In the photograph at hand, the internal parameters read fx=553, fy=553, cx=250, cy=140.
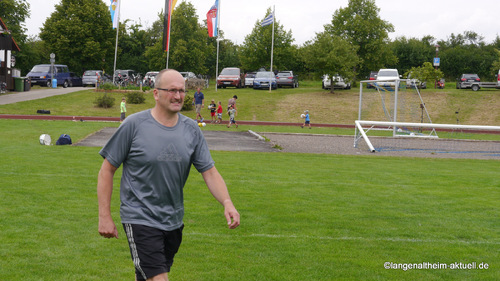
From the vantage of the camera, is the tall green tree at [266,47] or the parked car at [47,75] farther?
the tall green tree at [266,47]

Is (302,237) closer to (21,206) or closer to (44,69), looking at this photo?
(21,206)

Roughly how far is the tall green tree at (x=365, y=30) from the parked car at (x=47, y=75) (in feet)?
106

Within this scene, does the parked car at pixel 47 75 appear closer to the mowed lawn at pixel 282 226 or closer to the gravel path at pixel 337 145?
the gravel path at pixel 337 145

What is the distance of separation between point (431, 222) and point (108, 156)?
19.5ft

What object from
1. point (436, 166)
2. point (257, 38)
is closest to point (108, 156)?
point (436, 166)

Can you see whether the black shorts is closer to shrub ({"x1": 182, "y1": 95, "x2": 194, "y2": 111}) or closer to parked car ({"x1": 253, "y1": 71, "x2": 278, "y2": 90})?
shrub ({"x1": 182, "y1": 95, "x2": 194, "y2": 111})

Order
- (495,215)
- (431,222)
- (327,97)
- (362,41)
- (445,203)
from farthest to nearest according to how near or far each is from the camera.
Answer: (362,41), (327,97), (445,203), (495,215), (431,222)

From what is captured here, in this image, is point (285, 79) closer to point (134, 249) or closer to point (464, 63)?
point (464, 63)

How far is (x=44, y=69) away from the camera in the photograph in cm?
5331

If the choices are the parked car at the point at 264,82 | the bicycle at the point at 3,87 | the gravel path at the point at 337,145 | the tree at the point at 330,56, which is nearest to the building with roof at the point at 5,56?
the bicycle at the point at 3,87

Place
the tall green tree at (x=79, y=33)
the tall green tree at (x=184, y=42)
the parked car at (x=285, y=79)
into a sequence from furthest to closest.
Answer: the tall green tree at (x=79, y=33), the tall green tree at (x=184, y=42), the parked car at (x=285, y=79)

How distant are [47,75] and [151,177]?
2053 inches

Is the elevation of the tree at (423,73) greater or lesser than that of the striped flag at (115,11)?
lesser

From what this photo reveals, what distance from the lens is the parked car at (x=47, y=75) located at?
5228 centimetres
